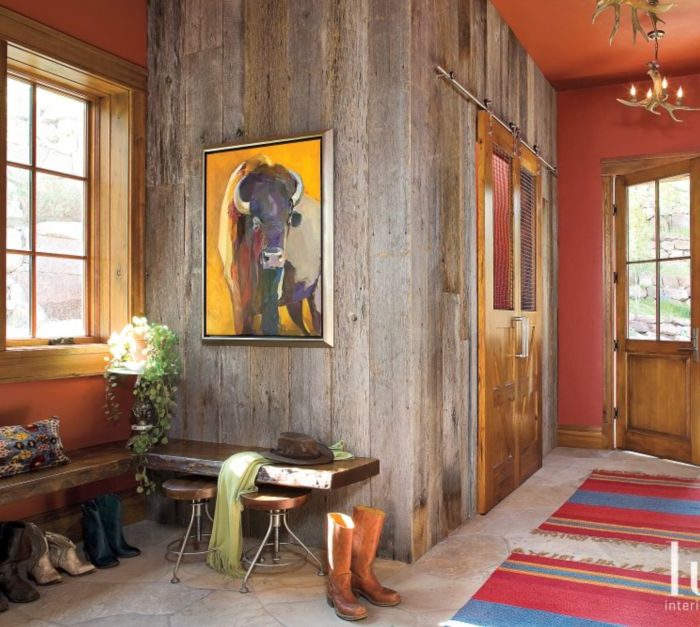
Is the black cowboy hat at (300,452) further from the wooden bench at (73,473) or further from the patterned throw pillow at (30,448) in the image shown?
the patterned throw pillow at (30,448)

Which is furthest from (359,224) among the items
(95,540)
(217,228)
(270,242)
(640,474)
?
(640,474)

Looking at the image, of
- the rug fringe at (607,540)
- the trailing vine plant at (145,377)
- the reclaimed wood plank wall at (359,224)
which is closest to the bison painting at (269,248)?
the reclaimed wood plank wall at (359,224)

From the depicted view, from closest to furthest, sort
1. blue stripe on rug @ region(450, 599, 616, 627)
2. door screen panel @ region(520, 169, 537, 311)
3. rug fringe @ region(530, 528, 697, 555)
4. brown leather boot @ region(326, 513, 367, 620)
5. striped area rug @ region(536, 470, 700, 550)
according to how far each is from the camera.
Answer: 1. blue stripe on rug @ region(450, 599, 616, 627)
2. brown leather boot @ region(326, 513, 367, 620)
3. rug fringe @ region(530, 528, 697, 555)
4. striped area rug @ region(536, 470, 700, 550)
5. door screen panel @ region(520, 169, 537, 311)

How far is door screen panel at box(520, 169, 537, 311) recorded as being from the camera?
17.1ft

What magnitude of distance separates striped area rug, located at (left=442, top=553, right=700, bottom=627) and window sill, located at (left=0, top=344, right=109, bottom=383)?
2.29m

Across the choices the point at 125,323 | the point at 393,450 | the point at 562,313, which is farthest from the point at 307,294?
the point at 562,313

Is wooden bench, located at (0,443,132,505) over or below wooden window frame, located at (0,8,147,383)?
below

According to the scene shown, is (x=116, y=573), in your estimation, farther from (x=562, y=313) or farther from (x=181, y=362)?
(x=562, y=313)

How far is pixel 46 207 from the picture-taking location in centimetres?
394

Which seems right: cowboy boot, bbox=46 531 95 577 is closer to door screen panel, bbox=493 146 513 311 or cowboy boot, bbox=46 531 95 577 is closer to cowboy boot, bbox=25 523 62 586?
cowboy boot, bbox=25 523 62 586

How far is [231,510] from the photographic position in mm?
3357

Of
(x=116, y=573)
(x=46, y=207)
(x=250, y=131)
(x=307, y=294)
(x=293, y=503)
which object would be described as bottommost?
(x=116, y=573)

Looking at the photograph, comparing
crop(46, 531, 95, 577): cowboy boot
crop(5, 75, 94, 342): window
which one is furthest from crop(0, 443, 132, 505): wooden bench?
crop(5, 75, 94, 342): window

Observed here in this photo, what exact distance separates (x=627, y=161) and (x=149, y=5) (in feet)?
13.8
